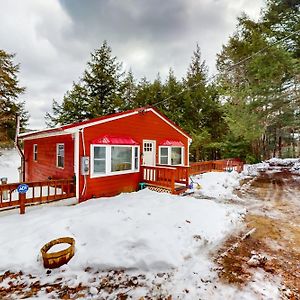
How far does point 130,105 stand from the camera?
23031mm

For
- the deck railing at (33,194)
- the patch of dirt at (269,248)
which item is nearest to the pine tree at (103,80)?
the deck railing at (33,194)

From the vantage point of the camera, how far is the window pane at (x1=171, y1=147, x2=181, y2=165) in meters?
11.5

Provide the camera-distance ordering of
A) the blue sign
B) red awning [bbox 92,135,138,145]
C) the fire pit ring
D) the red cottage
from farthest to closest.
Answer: red awning [bbox 92,135,138,145], the red cottage, the blue sign, the fire pit ring

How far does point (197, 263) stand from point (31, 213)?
4746 millimetres

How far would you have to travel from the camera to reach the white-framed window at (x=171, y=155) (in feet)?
35.7

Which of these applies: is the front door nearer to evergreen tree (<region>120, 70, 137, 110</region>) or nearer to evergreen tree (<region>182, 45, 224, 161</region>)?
evergreen tree (<region>182, 45, 224, 161</region>)

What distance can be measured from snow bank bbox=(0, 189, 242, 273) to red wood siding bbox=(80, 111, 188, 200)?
1.27 meters

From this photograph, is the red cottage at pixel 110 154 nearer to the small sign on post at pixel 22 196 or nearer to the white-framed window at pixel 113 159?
the white-framed window at pixel 113 159

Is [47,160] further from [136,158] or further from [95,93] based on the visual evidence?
[95,93]

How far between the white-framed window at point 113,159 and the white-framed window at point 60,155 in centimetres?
155

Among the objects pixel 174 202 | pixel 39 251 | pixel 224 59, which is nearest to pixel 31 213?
pixel 39 251

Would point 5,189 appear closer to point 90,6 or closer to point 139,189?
point 139,189

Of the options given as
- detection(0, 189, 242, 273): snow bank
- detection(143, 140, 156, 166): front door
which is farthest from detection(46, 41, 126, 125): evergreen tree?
detection(0, 189, 242, 273): snow bank

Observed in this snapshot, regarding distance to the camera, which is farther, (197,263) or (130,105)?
(130,105)
